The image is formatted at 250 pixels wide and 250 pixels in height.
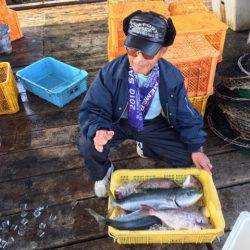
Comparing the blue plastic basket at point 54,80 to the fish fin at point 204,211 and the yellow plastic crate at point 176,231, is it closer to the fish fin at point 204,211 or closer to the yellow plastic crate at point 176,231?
the yellow plastic crate at point 176,231

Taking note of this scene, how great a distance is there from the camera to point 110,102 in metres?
2.96

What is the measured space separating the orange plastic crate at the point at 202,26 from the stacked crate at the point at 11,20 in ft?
10.7

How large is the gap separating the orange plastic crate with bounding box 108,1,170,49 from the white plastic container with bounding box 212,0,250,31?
6.09ft

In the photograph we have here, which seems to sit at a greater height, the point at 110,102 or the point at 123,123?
the point at 110,102

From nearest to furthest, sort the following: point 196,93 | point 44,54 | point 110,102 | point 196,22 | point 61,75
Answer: point 110,102
point 196,93
point 196,22
point 61,75
point 44,54

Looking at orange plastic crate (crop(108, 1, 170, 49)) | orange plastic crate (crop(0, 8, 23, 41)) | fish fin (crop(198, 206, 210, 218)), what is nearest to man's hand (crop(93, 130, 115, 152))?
fish fin (crop(198, 206, 210, 218))

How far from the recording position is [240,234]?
85.0 inches

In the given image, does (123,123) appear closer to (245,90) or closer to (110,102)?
(110,102)

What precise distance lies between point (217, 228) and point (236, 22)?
4.63 m

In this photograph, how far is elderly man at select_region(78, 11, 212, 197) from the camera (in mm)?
2686

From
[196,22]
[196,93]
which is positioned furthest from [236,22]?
[196,93]

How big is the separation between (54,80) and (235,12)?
11.4ft

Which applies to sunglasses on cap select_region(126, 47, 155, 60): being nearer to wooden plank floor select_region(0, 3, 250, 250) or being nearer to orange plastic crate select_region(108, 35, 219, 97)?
orange plastic crate select_region(108, 35, 219, 97)

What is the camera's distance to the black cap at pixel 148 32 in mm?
2496
